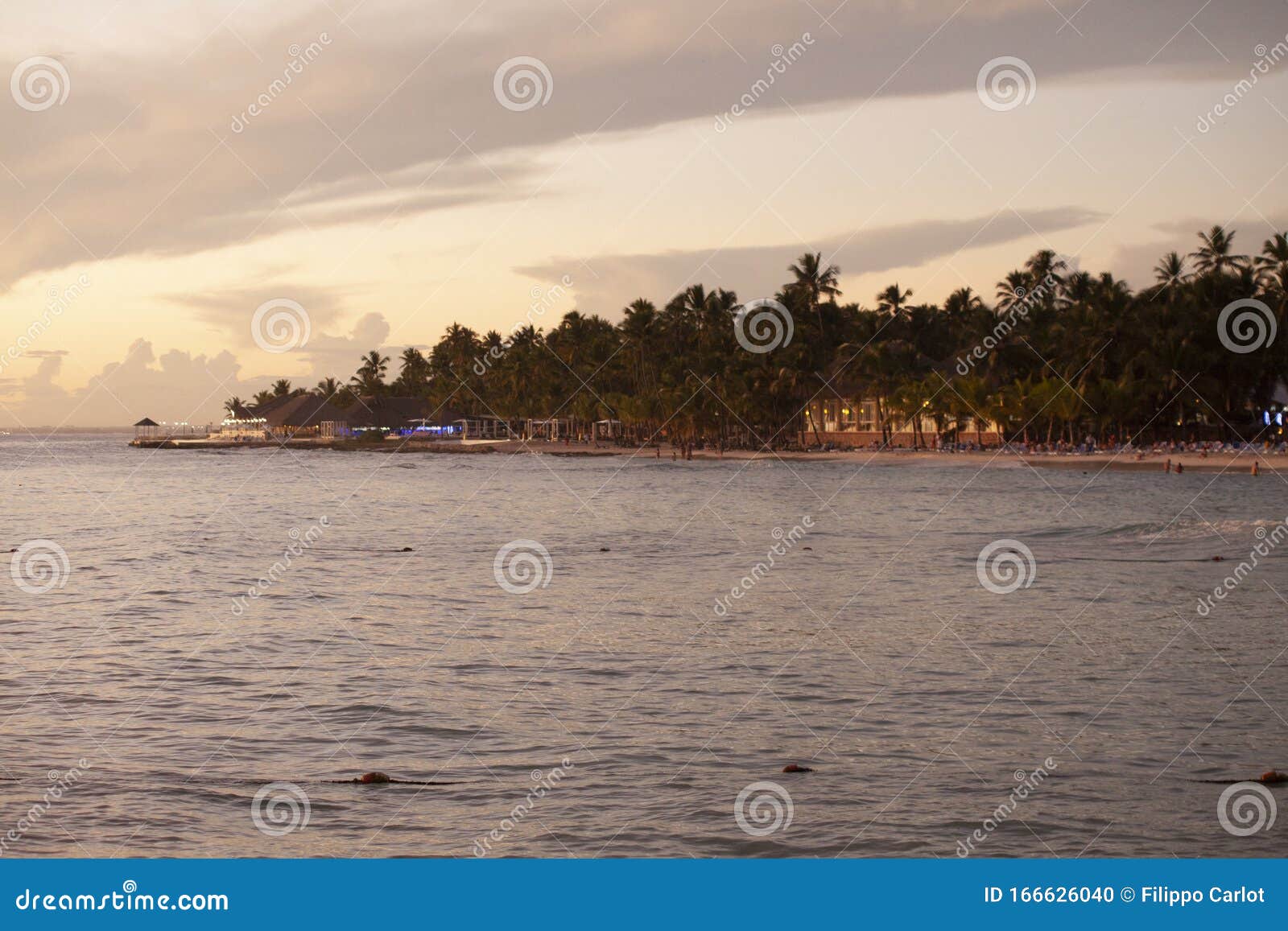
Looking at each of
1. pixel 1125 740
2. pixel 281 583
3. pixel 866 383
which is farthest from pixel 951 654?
pixel 866 383

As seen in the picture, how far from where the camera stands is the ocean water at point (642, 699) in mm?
9992

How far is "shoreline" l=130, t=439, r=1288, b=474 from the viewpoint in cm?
8619

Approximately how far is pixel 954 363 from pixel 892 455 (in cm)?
1274

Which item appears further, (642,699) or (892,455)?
(892,455)

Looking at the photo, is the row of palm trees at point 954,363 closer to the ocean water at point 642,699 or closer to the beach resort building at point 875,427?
the beach resort building at point 875,427

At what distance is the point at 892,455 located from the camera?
383 feet

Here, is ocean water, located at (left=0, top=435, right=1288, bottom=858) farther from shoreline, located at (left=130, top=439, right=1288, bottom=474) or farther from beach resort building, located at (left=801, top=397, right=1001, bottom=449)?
beach resort building, located at (left=801, top=397, right=1001, bottom=449)

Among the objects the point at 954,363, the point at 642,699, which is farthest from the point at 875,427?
the point at 642,699

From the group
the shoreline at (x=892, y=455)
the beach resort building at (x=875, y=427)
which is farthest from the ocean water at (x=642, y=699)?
the beach resort building at (x=875, y=427)

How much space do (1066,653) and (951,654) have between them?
5.24ft

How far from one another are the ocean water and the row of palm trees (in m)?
63.5

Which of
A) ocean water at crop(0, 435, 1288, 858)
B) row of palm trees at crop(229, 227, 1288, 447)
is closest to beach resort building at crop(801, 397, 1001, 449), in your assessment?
row of palm trees at crop(229, 227, 1288, 447)

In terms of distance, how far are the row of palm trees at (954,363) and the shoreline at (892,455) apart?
4028 millimetres

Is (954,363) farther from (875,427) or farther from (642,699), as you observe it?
(642,699)
